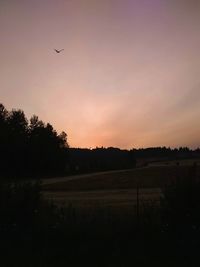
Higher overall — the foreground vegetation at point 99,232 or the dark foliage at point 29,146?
the dark foliage at point 29,146

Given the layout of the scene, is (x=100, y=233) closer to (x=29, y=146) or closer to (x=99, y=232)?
(x=99, y=232)

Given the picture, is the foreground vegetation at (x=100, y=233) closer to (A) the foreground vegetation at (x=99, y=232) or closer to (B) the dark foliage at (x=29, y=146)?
(A) the foreground vegetation at (x=99, y=232)

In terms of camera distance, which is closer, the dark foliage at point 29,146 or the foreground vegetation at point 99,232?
the foreground vegetation at point 99,232

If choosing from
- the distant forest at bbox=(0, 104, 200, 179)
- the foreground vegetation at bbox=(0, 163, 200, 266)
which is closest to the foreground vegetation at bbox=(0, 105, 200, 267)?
the foreground vegetation at bbox=(0, 163, 200, 266)

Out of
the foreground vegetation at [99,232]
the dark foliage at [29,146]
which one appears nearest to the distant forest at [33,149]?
the dark foliage at [29,146]

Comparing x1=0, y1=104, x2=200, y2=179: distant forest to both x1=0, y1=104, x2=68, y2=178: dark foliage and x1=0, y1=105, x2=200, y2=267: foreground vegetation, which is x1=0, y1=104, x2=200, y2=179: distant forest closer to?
x1=0, y1=104, x2=68, y2=178: dark foliage

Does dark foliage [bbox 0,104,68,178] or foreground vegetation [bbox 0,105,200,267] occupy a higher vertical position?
dark foliage [bbox 0,104,68,178]

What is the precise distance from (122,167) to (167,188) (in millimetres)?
138878

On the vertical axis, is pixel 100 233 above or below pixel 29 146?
below

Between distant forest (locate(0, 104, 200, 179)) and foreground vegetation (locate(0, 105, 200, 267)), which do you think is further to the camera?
distant forest (locate(0, 104, 200, 179))

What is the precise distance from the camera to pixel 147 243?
11.8 metres

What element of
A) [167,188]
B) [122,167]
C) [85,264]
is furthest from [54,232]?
[122,167]

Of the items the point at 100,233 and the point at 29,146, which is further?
the point at 29,146

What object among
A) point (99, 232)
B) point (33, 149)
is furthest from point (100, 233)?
point (33, 149)
